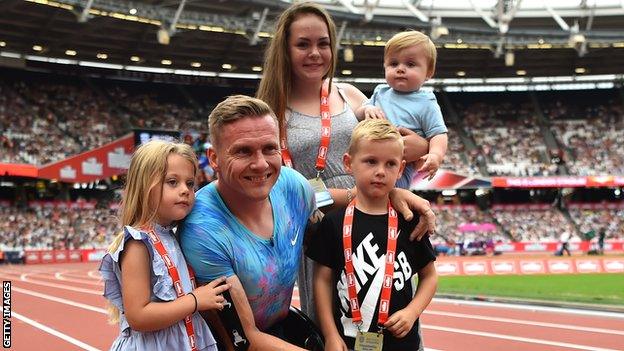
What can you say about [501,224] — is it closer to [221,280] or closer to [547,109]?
[547,109]

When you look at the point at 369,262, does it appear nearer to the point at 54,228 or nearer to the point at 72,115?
the point at 54,228

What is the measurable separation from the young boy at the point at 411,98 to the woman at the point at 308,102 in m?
0.12

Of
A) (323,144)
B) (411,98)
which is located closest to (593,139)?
(411,98)

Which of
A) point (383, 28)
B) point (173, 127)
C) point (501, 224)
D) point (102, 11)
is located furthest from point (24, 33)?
point (501, 224)

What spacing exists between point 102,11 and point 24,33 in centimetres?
761

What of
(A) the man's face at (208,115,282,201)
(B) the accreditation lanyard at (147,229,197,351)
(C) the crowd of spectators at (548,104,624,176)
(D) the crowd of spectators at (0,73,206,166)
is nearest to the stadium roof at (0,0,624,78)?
(D) the crowd of spectators at (0,73,206,166)

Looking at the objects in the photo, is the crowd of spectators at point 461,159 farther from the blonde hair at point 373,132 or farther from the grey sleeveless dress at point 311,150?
the blonde hair at point 373,132

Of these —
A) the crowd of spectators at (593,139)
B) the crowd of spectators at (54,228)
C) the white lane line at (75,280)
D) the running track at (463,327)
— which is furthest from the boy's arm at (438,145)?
the crowd of spectators at (593,139)

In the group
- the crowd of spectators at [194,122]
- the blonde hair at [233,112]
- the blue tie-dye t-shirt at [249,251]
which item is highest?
the crowd of spectators at [194,122]

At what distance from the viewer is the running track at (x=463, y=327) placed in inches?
349

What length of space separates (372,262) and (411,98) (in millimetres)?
1058

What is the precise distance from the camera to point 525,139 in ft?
146

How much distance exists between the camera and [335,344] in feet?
8.89

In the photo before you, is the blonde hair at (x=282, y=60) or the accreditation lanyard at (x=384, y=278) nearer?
the accreditation lanyard at (x=384, y=278)
